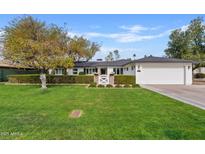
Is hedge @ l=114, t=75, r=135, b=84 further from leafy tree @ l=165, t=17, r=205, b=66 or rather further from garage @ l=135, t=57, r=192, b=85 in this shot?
leafy tree @ l=165, t=17, r=205, b=66

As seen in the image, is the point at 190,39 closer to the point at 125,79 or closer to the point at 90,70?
the point at 90,70

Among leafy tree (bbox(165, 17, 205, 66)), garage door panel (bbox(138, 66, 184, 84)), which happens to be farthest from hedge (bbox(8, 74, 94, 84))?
leafy tree (bbox(165, 17, 205, 66))

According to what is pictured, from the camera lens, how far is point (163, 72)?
79.9 ft

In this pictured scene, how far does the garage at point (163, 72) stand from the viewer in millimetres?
24109

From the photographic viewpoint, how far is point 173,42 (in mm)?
43625

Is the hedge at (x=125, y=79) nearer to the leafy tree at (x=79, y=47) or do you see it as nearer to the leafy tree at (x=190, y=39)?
the leafy tree at (x=79, y=47)

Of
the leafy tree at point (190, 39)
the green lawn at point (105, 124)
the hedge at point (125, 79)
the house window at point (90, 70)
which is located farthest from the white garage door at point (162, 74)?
the leafy tree at point (190, 39)

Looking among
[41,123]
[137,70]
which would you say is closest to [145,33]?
[137,70]

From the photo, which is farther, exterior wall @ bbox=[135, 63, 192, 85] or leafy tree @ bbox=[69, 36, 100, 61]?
leafy tree @ bbox=[69, 36, 100, 61]

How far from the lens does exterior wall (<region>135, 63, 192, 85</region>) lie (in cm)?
2417

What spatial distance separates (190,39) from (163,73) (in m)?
20.6

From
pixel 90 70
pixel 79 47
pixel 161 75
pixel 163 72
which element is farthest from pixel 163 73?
pixel 90 70
